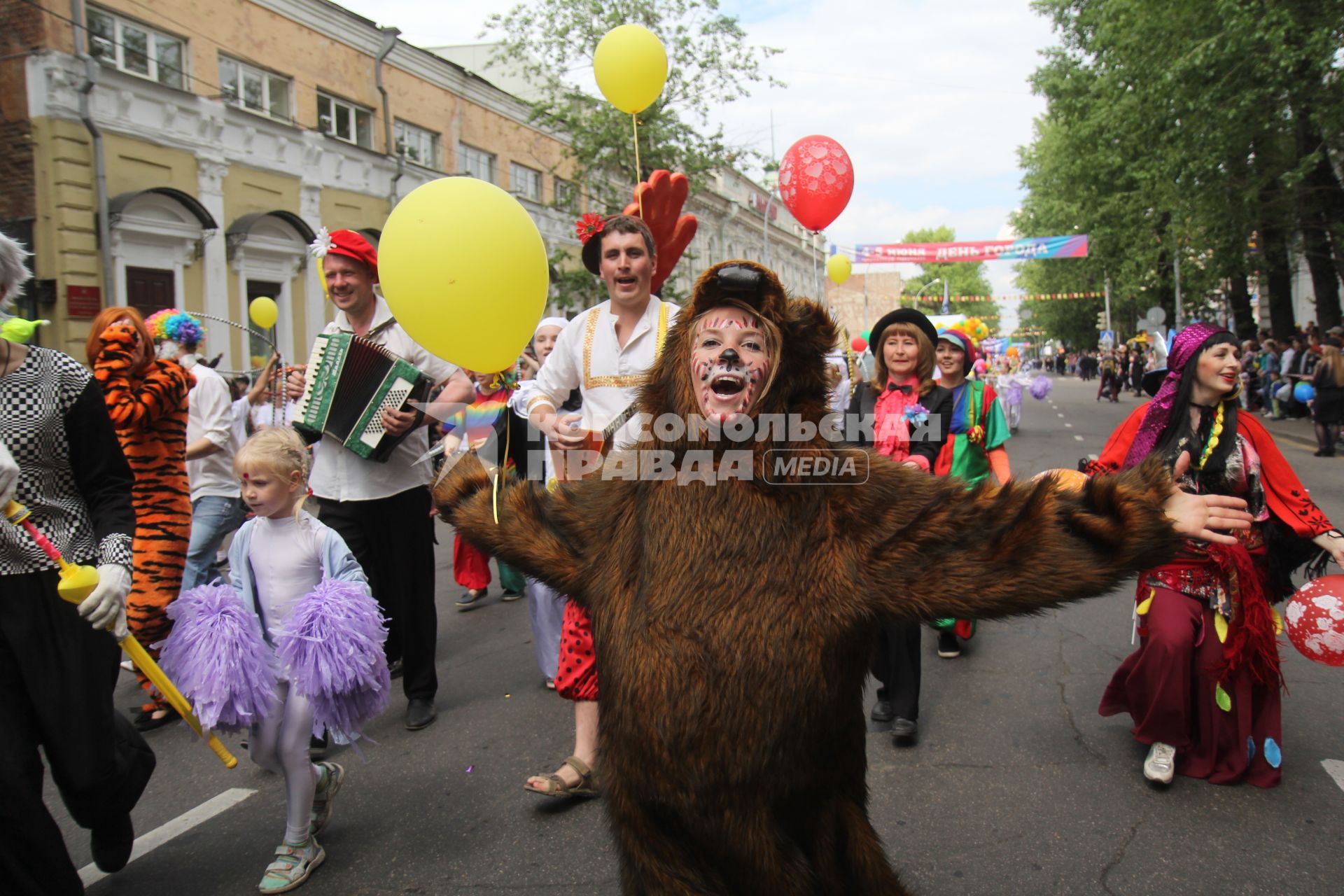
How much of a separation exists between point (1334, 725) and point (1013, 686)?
1339 millimetres

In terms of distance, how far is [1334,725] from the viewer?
4082mm

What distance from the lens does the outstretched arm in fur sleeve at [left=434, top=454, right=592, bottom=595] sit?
222 cm

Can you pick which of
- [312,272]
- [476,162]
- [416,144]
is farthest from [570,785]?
[476,162]

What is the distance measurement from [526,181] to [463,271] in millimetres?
25101

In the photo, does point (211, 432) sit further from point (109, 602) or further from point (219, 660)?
point (109, 602)

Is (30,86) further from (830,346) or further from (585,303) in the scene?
(830,346)

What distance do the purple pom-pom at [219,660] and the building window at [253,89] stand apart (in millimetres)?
16382

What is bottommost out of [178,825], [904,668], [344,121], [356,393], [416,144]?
[178,825]

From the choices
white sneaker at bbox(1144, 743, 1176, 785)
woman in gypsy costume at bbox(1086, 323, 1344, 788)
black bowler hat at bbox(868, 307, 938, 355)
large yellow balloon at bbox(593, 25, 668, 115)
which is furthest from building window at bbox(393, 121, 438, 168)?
white sneaker at bbox(1144, 743, 1176, 785)

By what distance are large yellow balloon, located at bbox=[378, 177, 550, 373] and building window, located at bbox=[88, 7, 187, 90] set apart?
590 inches

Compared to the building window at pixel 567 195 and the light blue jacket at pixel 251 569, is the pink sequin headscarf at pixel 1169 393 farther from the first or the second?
the building window at pixel 567 195

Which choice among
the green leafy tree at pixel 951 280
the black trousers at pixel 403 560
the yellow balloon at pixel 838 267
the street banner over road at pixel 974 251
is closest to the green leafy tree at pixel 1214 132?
the street banner over road at pixel 974 251

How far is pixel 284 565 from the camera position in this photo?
3.34 m

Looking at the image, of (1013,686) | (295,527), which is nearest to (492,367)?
(295,527)
